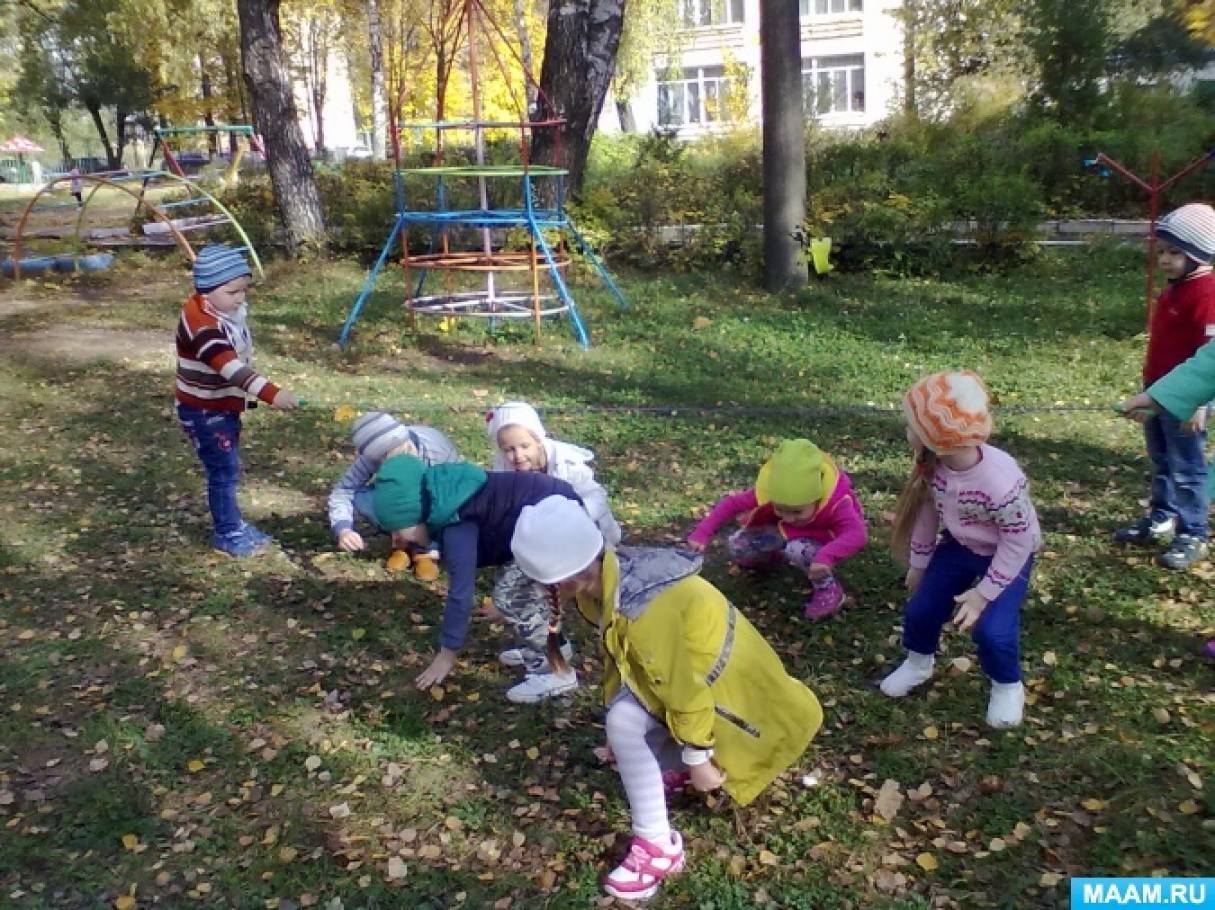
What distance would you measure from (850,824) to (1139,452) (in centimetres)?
388

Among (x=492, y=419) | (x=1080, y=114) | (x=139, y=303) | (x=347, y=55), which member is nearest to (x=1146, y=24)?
(x=1080, y=114)

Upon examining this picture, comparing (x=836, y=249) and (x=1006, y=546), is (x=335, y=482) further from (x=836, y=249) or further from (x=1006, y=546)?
(x=836, y=249)

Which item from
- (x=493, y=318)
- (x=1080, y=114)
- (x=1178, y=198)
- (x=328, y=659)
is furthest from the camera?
(x=1080, y=114)

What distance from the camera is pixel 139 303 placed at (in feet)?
36.9

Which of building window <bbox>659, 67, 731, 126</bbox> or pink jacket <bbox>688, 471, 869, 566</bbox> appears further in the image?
building window <bbox>659, 67, 731, 126</bbox>

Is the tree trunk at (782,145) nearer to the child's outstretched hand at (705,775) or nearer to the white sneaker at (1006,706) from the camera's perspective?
the white sneaker at (1006,706)

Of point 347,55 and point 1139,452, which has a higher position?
point 347,55

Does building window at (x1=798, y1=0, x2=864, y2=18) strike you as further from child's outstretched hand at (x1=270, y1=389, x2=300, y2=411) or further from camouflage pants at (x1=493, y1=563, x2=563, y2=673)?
camouflage pants at (x1=493, y1=563, x2=563, y2=673)

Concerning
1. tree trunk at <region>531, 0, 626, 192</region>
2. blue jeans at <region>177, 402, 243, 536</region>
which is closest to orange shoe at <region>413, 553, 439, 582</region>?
blue jeans at <region>177, 402, 243, 536</region>

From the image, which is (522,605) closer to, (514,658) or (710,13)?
(514,658)

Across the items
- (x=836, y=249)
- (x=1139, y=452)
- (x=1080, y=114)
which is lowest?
(x=1139, y=452)

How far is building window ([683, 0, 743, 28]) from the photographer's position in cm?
3888

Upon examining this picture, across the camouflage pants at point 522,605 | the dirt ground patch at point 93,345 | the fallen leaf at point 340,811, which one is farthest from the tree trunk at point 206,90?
the fallen leaf at point 340,811

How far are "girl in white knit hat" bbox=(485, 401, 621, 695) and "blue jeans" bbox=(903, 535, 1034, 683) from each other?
1156mm
